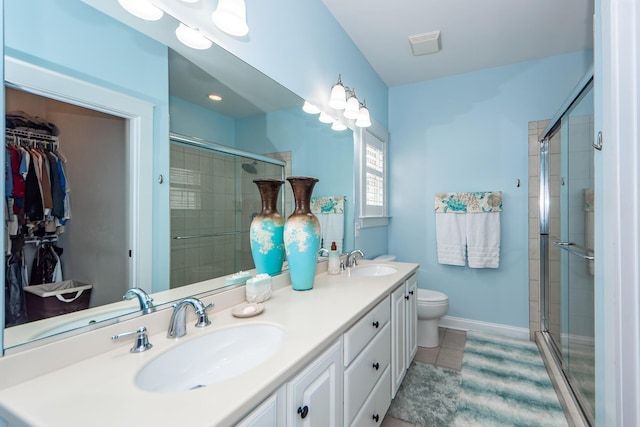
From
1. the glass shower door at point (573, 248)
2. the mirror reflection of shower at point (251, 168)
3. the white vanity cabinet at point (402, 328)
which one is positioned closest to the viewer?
the mirror reflection of shower at point (251, 168)

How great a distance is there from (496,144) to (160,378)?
2971 millimetres

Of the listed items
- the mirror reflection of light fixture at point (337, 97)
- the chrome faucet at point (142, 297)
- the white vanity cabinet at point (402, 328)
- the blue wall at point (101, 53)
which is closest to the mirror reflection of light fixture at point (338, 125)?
the mirror reflection of light fixture at point (337, 97)

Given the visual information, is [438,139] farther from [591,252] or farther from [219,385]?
[219,385]

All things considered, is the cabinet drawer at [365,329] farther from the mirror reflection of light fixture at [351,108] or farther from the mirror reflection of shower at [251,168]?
the mirror reflection of light fixture at [351,108]

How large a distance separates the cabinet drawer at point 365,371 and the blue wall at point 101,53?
2.51 feet

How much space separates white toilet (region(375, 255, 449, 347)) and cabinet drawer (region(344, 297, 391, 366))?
92cm

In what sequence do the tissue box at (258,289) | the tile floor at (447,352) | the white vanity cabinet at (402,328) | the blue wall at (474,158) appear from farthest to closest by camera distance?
the blue wall at (474,158) → the tile floor at (447,352) → the white vanity cabinet at (402,328) → the tissue box at (258,289)

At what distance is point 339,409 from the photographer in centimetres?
105

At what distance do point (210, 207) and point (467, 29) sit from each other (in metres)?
2.23

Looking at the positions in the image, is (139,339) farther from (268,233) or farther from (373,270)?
(373,270)

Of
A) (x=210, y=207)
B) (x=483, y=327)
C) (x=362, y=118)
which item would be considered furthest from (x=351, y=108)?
(x=483, y=327)

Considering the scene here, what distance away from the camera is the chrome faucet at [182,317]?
92 cm

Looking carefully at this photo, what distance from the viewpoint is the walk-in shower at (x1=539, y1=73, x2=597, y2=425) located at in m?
1.57

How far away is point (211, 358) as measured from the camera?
0.95 metres
